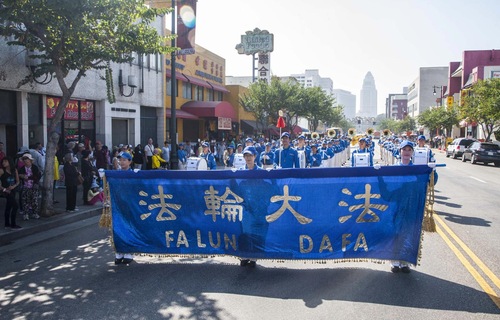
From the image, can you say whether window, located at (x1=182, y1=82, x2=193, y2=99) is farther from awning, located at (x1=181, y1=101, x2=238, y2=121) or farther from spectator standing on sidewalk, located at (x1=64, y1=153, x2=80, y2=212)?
spectator standing on sidewalk, located at (x1=64, y1=153, x2=80, y2=212)

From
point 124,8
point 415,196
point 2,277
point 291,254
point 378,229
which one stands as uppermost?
point 124,8

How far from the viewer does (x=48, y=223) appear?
9672mm

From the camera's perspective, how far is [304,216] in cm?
607

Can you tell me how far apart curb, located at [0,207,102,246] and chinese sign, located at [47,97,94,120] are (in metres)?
7.63

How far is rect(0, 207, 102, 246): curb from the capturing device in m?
8.57

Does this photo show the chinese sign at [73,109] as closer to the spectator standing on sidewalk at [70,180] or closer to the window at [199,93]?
the spectator standing on sidewalk at [70,180]

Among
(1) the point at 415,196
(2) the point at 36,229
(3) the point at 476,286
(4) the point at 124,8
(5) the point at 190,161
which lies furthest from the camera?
(5) the point at 190,161

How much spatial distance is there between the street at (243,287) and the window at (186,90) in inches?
1000

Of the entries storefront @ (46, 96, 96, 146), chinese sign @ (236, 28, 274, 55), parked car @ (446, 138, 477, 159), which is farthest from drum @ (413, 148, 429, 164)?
chinese sign @ (236, 28, 274, 55)

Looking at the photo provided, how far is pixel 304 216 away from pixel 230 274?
1296 mm

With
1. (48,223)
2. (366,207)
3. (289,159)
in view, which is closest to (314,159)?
(289,159)

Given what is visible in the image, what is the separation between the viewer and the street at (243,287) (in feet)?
15.7

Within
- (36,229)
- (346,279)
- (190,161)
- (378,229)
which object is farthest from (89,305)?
(190,161)

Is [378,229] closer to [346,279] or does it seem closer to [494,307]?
[346,279]
